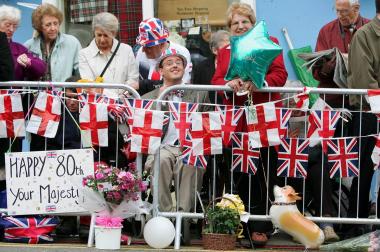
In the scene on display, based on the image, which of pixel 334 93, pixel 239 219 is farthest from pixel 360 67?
pixel 239 219

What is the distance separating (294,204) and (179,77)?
1765 millimetres

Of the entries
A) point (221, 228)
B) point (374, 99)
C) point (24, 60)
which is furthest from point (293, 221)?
point (24, 60)

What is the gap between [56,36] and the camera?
38.1 ft

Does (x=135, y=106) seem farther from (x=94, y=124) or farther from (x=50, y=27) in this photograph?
(x=50, y=27)

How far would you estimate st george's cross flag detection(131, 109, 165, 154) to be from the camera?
9844 millimetres

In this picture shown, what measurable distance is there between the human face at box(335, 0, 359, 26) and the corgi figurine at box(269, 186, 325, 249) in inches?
99.6

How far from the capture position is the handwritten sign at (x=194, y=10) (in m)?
13.5

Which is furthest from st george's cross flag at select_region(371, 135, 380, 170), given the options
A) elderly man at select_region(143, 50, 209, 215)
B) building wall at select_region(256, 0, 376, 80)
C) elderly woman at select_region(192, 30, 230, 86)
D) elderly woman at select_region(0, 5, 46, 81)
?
elderly woman at select_region(0, 5, 46, 81)

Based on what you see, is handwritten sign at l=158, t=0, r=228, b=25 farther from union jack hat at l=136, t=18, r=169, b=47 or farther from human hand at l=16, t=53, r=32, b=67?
human hand at l=16, t=53, r=32, b=67

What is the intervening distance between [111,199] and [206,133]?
1088 millimetres

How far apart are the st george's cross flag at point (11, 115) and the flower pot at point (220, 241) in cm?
210

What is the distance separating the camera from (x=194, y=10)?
13.6m

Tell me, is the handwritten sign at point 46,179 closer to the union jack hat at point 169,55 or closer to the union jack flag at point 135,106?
the union jack flag at point 135,106

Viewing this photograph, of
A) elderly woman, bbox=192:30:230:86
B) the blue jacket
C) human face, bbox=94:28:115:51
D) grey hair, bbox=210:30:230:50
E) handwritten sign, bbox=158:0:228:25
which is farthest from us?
handwritten sign, bbox=158:0:228:25
